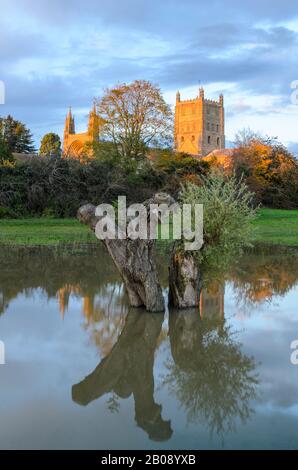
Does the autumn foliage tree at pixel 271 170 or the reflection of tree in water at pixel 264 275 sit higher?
the autumn foliage tree at pixel 271 170

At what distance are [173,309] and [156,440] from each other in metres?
5.04

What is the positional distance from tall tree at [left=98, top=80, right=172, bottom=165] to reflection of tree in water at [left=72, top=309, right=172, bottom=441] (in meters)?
25.9

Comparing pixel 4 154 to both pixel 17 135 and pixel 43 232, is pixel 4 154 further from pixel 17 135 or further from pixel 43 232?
pixel 17 135

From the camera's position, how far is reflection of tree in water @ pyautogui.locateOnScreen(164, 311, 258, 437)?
5.34 metres

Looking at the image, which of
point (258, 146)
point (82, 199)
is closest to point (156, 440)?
point (82, 199)

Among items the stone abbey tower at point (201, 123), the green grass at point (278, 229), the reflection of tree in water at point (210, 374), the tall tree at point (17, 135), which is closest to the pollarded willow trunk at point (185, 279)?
the reflection of tree in water at point (210, 374)

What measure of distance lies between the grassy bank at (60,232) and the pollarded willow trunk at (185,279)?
7.03 m

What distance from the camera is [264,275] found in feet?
45.1

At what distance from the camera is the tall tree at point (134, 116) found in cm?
3300

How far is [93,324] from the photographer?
858 cm
